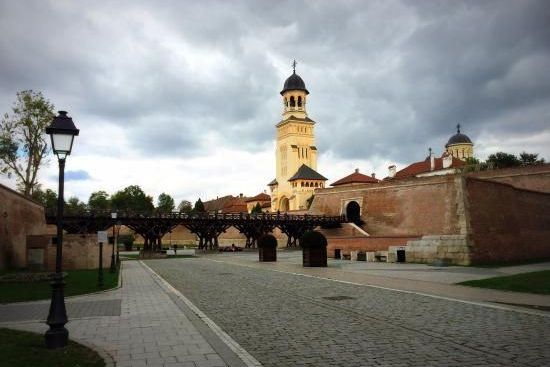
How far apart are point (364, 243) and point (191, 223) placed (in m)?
23.6

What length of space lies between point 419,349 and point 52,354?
5.02 meters

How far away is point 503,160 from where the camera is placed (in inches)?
2628

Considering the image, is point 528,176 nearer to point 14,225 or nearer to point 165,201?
point 14,225

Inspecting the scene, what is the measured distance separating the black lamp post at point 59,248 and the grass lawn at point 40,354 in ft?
0.64

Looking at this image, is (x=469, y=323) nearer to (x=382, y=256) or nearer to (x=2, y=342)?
(x=2, y=342)

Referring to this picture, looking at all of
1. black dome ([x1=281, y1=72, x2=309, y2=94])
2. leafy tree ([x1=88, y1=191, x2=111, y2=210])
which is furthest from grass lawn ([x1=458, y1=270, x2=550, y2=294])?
leafy tree ([x1=88, y1=191, x2=111, y2=210])

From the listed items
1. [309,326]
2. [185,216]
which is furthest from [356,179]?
[309,326]

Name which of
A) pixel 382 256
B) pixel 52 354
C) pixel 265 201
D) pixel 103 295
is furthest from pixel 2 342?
pixel 265 201

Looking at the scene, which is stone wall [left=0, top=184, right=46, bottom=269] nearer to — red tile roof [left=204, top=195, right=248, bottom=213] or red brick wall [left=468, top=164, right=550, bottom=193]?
red brick wall [left=468, top=164, right=550, bottom=193]

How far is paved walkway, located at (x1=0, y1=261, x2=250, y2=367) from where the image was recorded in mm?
6267

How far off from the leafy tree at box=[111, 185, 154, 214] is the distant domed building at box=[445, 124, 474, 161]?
226ft

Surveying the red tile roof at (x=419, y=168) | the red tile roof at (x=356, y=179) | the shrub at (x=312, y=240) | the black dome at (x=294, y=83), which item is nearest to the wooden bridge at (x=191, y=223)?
the shrub at (x=312, y=240)

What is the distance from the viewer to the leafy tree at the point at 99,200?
107312 mm

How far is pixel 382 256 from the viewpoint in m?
30.1
